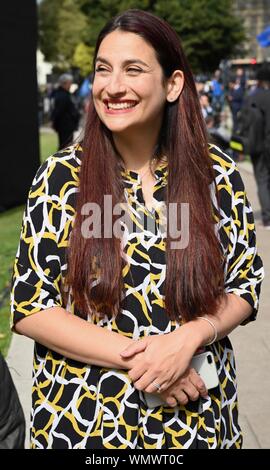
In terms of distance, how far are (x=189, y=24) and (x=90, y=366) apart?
6345 centimetres

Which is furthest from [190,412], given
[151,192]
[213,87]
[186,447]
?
[213,87]

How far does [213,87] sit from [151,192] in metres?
24.2

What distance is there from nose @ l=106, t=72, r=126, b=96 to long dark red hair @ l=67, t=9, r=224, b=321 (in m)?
0.12

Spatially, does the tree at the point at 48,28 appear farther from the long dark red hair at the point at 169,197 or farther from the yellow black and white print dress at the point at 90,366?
the yellow black and white print dress at the point at 90,366

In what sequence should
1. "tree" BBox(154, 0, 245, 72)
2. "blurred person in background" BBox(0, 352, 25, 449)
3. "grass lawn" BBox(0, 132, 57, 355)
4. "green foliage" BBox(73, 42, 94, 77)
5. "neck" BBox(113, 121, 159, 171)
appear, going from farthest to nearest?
"green foliage" BBox(73, 42, 94, 77), "tree" BBox(154, 0, 245, 72), "grass lawn" BBox(0, 132, 57, 355), "neck" BBox(113, 121, 159, 171), "blurred person in background" BBox(0, 352, 25, 449)

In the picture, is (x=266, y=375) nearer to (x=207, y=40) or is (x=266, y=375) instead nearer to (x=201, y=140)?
(x=201, y=140)

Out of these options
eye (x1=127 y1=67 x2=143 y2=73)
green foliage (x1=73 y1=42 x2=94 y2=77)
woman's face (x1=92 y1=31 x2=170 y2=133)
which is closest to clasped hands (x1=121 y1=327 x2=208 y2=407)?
woman's face (x1=92 y1=31 x2=170 y2=133)

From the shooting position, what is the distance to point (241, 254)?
8.36 feet

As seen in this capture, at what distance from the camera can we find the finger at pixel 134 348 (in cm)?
232

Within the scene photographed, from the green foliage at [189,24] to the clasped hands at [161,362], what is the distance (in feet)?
200

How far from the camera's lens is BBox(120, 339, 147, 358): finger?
2.32 metres

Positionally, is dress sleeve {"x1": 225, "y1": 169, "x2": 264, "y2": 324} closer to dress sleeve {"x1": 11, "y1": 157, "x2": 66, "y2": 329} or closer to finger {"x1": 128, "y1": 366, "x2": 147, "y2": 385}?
finger {"x1": 128, "y1": 366, "x2": 147, "y2": 385}

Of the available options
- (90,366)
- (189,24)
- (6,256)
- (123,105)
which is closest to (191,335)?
(90,366)

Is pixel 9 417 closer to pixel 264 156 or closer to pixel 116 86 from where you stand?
pixel 116 86
